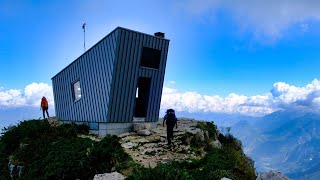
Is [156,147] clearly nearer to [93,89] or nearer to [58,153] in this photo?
[58,153]

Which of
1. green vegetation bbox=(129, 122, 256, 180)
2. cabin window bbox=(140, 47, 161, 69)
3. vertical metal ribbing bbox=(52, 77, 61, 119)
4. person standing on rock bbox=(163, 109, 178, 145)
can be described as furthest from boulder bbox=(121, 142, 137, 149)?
vertical metal ribbing bbox=(52, 77, 61, 119)

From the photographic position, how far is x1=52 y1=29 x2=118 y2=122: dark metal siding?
2448 centimetres

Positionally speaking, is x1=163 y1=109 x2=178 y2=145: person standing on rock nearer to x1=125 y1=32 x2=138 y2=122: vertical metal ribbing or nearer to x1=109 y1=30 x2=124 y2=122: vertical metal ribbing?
x1=125 y1=32 x2=138 y2=122: vertical metal ribbing

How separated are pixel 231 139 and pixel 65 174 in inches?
668

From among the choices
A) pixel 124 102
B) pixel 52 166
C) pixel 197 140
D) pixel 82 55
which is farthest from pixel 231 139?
pixel 52 166

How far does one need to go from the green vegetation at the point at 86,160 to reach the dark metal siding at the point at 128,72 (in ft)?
12.0

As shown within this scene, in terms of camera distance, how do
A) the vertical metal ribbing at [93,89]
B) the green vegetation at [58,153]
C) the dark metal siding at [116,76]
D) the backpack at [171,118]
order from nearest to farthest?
the green vegetation at [58,153]
the backpack at [171,118]
the dark metal siding at [116,76]
the vertical metal ribbing at [93,89]

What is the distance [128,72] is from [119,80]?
943 mm

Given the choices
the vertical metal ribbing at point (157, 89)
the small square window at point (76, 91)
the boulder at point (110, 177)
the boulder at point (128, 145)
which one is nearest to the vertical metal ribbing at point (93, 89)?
the small square window at point (76, 91)

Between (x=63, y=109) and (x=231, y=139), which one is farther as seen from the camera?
(x=63, y=109)

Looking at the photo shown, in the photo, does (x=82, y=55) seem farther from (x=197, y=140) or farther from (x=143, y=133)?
(x=197, y=140)

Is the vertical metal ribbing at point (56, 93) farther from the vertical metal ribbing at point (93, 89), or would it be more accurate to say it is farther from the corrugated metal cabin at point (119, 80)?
the vertical metal ribbing at point (93, 89)

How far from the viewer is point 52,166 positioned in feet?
58.0

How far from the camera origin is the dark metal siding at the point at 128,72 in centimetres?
2423
